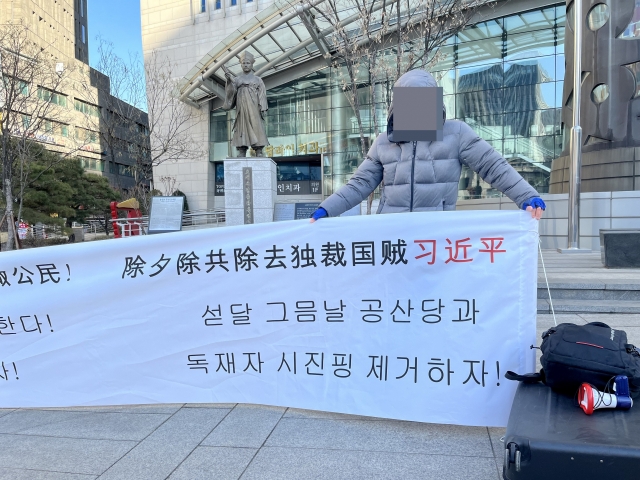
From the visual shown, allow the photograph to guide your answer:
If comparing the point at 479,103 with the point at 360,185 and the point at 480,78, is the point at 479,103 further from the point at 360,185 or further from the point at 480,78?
the point at 360,185

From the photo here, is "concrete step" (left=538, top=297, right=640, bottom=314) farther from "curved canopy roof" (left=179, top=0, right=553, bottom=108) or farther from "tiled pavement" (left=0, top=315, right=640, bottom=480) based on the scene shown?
"curved canopy roof" (left=179, top=0, right=553, bottom=108)

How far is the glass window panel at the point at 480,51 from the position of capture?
24.8m

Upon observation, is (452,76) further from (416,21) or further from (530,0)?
(416,21)

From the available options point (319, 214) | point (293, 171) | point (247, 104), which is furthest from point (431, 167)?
point (293, 171)

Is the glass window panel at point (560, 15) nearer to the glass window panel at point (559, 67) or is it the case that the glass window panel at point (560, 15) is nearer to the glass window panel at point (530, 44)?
the glass window panel at point (530, 44)

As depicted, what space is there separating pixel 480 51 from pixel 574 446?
26.5 m

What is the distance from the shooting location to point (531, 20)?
2414 cm

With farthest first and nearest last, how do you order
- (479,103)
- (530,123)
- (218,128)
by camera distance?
(218,128), (479,103), (530,123)

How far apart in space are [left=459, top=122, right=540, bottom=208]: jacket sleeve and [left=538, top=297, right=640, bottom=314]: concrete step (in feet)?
9.84

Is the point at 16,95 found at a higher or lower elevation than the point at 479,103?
lower

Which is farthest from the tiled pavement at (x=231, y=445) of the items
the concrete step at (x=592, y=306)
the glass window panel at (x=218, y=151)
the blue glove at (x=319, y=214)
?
the glass window panel at (x=218, y=151)

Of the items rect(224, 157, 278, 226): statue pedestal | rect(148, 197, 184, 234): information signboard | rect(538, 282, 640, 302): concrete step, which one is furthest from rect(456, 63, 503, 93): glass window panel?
rect(538, 282, 640, 302): concrete step

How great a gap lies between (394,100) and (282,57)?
79.7 feet

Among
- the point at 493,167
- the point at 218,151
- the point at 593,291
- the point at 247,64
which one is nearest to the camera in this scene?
the point at 493,167
